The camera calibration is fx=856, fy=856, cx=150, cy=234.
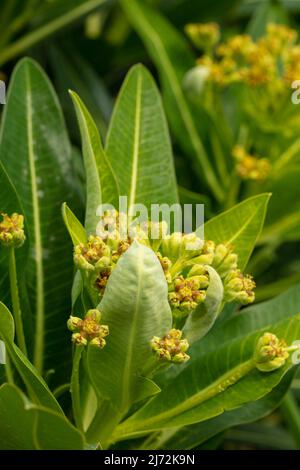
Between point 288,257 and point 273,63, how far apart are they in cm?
77

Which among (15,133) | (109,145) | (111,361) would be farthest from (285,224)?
(111,361)

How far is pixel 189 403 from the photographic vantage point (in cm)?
129

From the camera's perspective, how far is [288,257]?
8.03ft

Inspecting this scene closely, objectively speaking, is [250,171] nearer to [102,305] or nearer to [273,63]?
[273,63]

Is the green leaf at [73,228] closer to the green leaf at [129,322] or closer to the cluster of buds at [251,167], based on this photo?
the green leaf at [129,322]

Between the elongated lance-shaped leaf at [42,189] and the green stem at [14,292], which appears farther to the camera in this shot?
the elongated lance-shaped leaf at [42,189]

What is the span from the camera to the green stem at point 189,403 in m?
1.28

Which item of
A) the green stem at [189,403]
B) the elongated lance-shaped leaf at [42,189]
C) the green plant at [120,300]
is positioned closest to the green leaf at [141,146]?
the green plant at [120,300]

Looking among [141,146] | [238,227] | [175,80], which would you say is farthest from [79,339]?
[175,80]

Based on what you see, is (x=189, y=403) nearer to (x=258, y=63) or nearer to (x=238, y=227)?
(x=238, y=227)

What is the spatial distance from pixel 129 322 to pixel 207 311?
0.13m

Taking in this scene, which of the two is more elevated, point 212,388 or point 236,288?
point 236,288

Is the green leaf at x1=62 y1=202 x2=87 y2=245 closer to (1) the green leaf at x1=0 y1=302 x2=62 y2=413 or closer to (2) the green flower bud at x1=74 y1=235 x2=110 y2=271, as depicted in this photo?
(2) the green flower bud at x1=74 y1=235 x2=110 y2=271

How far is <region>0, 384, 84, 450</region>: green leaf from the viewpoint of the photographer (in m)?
1.13
